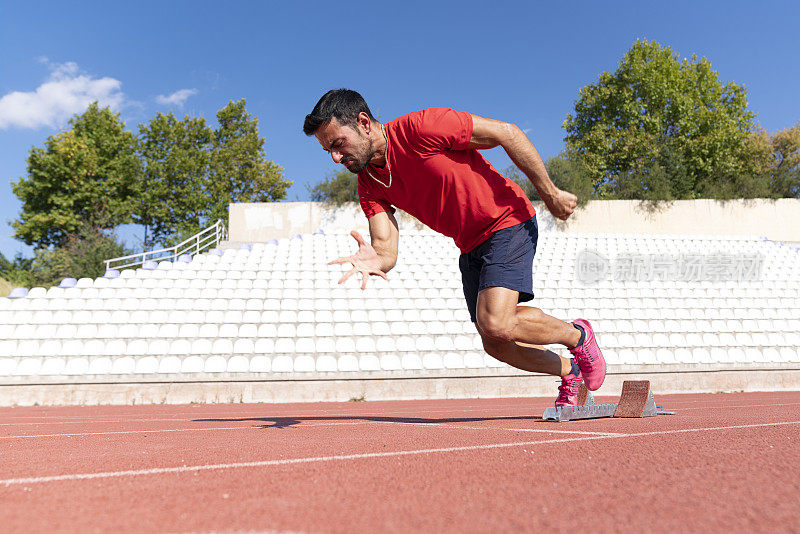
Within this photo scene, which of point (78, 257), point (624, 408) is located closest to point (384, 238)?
point (624, 408)

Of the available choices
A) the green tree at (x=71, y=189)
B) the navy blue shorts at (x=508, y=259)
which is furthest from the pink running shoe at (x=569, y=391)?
the green tree at (x=71, y=189)

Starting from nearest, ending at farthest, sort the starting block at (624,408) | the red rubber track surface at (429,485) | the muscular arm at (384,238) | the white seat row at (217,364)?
the red rubber track surface at (429,485) → the muscular arm at (384,238) → the starting block at (624,408) → the white seat row at (217,364)

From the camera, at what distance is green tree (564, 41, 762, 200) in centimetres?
2823

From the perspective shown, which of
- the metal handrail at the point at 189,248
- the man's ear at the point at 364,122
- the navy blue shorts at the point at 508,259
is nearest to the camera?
the man's ear at the point at 364,122

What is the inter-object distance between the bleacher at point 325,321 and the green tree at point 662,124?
51.8 ft

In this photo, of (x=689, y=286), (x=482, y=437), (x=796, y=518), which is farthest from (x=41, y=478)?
(x=689, y=286)

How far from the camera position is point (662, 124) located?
3061 centimetres

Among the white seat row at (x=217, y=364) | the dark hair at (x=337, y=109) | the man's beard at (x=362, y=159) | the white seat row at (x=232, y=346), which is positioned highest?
the dark hair at (x=337, y=109)

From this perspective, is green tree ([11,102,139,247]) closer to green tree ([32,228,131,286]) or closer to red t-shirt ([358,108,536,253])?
green tree ([32,228,131,286])

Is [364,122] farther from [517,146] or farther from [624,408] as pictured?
[624,408]

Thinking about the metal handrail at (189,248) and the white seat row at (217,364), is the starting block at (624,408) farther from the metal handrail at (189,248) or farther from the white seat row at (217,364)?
the metal handrail at (189,248)

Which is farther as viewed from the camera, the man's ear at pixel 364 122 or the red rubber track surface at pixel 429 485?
the man's ear at pixel 364 122

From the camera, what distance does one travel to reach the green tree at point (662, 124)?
28.2 meters

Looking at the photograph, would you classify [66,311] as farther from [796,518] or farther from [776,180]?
[776,180]
